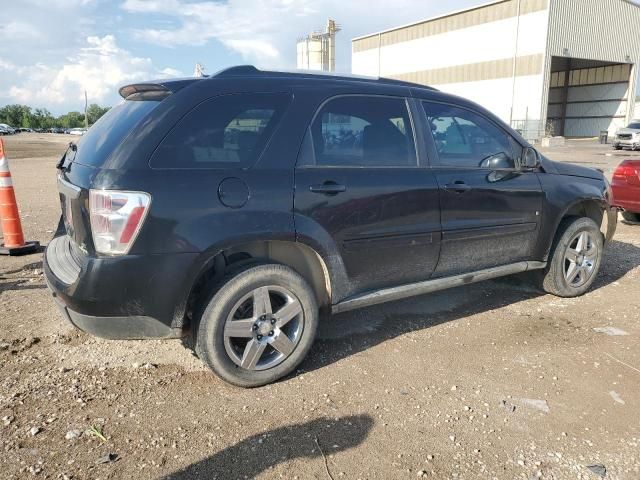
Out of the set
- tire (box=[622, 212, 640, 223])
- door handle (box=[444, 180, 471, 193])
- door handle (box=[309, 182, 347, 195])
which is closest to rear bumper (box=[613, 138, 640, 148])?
tire (box=[622, 212, 640, 223])

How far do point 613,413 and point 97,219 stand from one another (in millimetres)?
3110

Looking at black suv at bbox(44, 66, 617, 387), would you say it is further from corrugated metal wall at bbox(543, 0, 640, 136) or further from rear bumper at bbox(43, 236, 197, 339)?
corrugated metal wall at bbox(543, 0, 640, 136)

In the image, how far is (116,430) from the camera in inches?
108

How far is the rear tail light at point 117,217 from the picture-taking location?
8.82 feet

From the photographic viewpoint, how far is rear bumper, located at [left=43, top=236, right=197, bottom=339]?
2738mm

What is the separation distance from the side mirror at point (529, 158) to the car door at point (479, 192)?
0.05 meters

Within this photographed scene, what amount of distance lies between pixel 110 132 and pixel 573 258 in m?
4.11

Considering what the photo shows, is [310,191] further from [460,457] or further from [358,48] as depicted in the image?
[358,48]

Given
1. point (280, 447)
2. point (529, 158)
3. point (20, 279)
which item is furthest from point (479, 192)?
point (20, 279)

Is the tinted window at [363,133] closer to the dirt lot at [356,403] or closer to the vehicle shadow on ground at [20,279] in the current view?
the dirt lot at [356,403]

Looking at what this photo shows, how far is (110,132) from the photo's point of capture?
9.96 feet

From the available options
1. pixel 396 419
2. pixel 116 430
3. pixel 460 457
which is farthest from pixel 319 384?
pixel 116 430

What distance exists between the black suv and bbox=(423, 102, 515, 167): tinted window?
0.01 m

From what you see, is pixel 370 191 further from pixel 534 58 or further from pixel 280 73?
pixel 534 58
